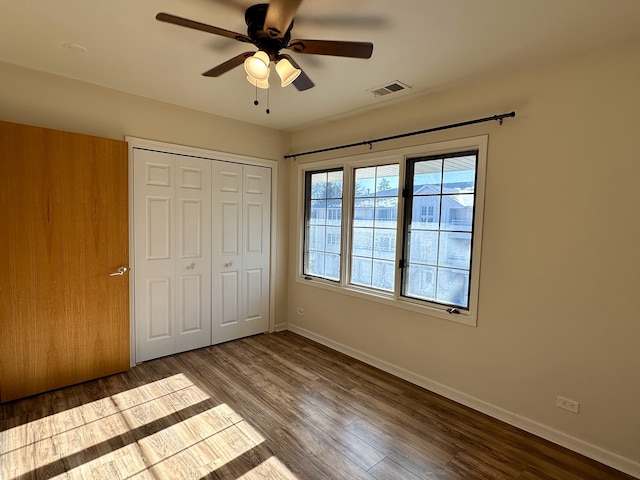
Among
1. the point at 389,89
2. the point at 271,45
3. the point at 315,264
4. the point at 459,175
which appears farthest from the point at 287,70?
the point at 315,264

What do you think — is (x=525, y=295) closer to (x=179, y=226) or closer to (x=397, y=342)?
(x=397, y=342)

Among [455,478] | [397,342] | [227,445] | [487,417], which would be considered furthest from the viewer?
[397,342]

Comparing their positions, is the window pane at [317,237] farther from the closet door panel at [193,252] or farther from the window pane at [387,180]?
the closet door panel at [193,252]

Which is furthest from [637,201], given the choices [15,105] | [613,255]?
[15,105]

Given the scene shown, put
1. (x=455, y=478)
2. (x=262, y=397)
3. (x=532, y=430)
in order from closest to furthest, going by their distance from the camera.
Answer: (x=455, y=478)
(x=532, y=430)
(x=262, y=397)

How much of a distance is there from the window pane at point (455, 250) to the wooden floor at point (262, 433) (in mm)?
1146

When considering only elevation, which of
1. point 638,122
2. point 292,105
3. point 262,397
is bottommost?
point 262,397

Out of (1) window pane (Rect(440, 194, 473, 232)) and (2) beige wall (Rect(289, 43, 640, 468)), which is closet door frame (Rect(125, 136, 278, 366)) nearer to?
(2) beige wall (Rect(289, 43, 640, 468))

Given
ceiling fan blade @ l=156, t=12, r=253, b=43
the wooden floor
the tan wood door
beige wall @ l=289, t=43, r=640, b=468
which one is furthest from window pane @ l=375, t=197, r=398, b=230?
the tan wood door

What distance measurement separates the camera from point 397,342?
10.3ft

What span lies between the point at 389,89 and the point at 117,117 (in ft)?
8.03

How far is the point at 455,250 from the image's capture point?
2.76 meters

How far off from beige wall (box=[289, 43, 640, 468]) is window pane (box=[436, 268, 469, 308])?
0.17m

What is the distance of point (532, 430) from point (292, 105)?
11.0 feet
